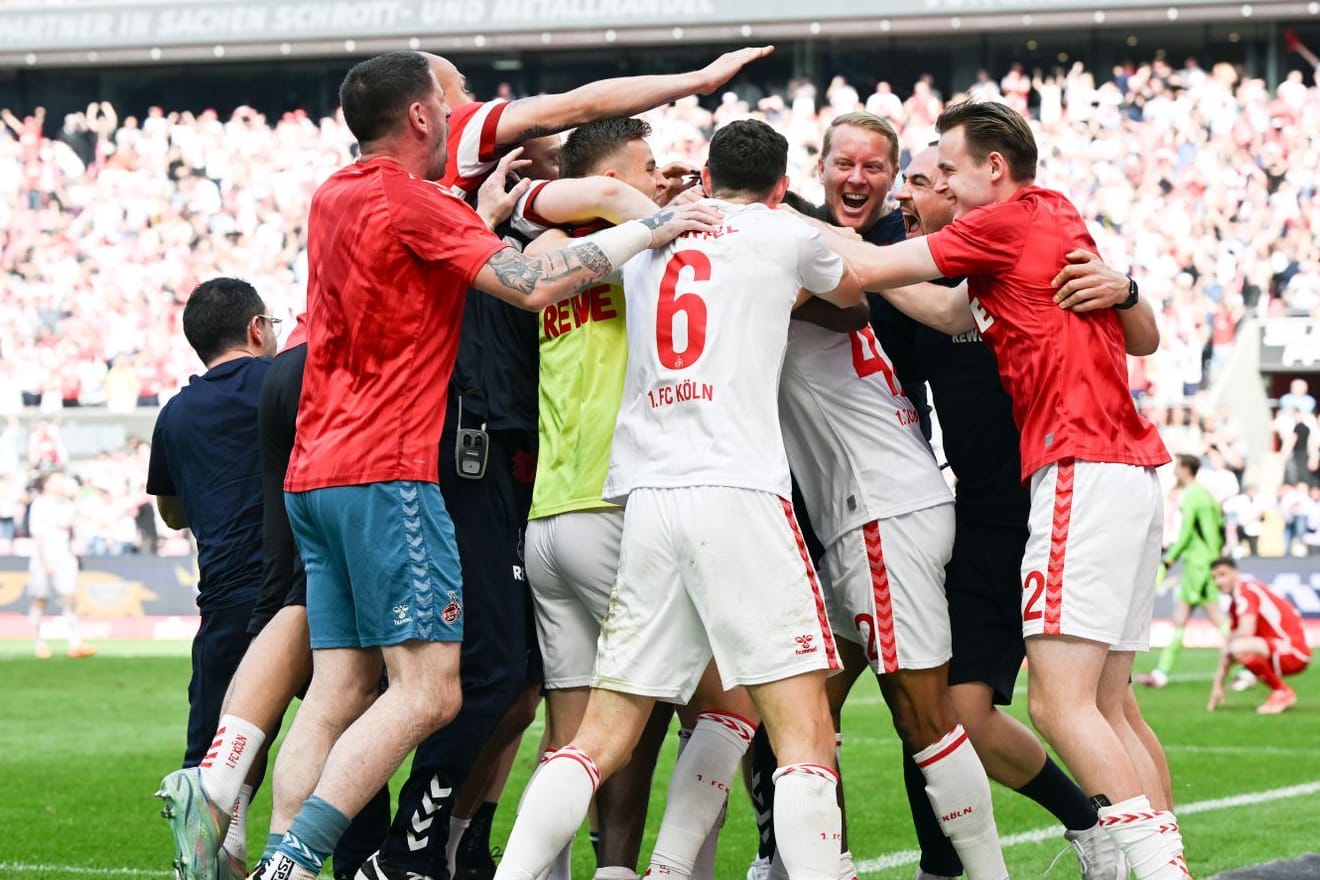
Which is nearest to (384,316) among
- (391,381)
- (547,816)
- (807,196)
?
(391,381)

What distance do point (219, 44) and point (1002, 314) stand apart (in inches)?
1165

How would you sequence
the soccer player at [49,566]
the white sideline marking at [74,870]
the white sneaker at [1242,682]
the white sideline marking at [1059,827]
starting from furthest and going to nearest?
the soccer player at [49,566], the white sneaker at [1242,682], the white sideline marking at [1059,827], the white sideline marking at [74,870]

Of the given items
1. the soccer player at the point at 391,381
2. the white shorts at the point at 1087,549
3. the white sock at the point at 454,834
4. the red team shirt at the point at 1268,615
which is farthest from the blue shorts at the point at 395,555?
the red team shirt at the point at 1268,615

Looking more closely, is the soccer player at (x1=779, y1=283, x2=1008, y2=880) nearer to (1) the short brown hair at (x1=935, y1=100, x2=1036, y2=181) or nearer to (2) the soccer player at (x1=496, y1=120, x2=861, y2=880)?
(2) the soccer player at (x1=496, y1=120, x2=861, y2=880)

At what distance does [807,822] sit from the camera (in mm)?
4750

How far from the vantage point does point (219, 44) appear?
32.4m

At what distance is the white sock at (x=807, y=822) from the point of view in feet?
15.6

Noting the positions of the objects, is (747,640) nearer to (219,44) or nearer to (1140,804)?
(1140,804)

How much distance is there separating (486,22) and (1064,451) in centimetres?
2751

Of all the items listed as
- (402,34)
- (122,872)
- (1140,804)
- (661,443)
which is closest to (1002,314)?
(661,443)

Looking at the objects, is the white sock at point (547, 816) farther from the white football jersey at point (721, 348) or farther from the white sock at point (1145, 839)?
the white sock at point (1145, 839)

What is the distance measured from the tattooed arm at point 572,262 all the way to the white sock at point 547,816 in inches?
53.4

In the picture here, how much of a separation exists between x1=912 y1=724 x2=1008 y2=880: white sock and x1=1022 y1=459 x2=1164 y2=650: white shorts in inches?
25.5

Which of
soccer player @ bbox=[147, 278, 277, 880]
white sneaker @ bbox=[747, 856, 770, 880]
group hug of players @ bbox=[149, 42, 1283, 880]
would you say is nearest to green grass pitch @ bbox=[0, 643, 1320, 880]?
white sneaker @ bbox=[747, 856, 770, 880]
